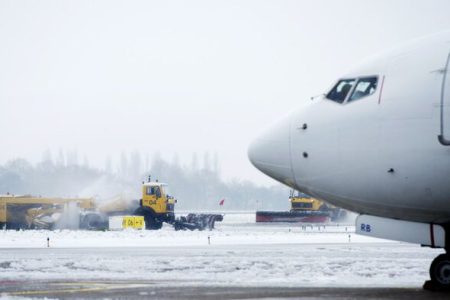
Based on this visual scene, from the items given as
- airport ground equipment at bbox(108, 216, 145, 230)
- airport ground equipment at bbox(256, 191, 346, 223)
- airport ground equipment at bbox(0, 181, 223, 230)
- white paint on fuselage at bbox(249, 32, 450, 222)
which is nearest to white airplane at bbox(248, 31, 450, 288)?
white paint on fuselage at bbox(249, 32, 450, 222)

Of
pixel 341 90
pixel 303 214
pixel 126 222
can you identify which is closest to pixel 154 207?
pixel 126 222

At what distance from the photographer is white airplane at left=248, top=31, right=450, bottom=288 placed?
42.4ft

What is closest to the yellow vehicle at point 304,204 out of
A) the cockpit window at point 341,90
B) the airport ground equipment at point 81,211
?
the airport ground equipment at point 81,211

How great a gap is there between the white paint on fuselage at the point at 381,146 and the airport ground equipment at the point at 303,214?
4962 centimetres

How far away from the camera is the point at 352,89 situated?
14289mm

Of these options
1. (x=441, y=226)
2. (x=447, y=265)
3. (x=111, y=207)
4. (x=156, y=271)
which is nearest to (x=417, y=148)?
(x=441, y=226)

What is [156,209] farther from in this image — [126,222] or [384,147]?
[384,147]

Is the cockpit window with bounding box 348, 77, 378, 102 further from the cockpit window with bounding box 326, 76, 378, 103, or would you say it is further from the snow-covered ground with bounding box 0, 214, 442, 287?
the snow-covered ground with bounding box 0, 214, 442, 287

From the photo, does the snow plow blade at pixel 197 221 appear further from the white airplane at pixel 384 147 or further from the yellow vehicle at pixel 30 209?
the white airplane at pixel 384 147

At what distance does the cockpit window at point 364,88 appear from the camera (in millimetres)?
13969

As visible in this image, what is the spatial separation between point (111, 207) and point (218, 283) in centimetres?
3941

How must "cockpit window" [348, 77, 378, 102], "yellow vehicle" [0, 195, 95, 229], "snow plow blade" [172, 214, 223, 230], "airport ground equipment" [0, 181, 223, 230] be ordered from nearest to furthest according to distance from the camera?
"cockpit window" [348, 77, 378, 102] < "airport ground equipment" [0, 181, 223, 230] < "yellow vehicle" [0, 195, 95, 229] < "snow plow blade" [172, 214, 223, 230]

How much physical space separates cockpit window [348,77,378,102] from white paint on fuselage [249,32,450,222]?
11 centimetres

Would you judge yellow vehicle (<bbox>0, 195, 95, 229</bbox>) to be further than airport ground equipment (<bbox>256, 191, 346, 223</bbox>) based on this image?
No
